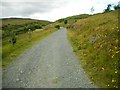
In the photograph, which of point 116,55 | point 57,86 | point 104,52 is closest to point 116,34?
point 104,52

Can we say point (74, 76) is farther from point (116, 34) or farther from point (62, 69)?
point (116, 34)

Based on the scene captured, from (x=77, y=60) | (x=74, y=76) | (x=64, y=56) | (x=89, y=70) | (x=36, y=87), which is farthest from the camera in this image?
(x=64, y=56)

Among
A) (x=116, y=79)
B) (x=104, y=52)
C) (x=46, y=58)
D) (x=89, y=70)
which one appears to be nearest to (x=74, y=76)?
(x=89, y=70)

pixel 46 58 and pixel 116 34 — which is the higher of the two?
pixel 116 34

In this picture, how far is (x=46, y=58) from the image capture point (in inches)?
922

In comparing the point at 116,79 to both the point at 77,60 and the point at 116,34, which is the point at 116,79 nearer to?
the point at 77,60

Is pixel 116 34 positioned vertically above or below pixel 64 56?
above

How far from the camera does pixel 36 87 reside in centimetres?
1455

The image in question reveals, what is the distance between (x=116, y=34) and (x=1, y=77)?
12820 mm

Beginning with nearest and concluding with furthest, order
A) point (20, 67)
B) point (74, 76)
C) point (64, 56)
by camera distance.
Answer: point (74, 76) → point (20, 67) → point (64, 56)

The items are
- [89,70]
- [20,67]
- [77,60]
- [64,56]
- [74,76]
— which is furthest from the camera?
[64,56]

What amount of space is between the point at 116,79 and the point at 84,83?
1990 mm

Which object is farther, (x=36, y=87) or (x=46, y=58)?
(x=46, y=58)

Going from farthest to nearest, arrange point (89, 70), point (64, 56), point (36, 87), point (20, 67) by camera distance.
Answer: point (64, 56)
point (20, 67)
point (89, 70)
point (36, 87)
